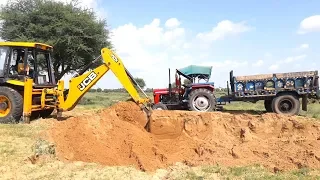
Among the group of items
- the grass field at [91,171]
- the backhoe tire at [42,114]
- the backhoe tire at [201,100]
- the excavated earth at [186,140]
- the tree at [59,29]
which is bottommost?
the grass field at [91,171]

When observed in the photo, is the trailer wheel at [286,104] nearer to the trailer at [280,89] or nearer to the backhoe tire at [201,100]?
the trailer at [280,89]

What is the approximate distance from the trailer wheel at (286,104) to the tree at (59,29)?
42.4 feet

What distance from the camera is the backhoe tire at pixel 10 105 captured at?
11.1m

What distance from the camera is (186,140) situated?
9.22m

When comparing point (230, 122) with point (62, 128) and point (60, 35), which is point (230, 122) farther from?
point (60, 35)

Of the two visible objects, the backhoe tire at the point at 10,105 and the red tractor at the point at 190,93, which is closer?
the backhoe tire at the point at 10,105

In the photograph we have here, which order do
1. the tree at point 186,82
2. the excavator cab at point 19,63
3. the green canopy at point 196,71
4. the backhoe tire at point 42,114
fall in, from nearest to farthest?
the excavator cab at point 19,63 → the backhoe tire at point 42,114 → the green canopy at point 196,71 → the tree at point 186,82

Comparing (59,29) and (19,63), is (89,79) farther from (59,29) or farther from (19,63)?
(59,29)

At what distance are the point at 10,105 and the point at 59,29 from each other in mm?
12242

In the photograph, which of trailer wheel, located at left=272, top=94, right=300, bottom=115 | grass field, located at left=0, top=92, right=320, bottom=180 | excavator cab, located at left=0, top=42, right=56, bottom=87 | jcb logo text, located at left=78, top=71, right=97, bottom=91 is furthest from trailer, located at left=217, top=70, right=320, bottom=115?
grass field, located at left=0, top=92, right=320, bottom=180

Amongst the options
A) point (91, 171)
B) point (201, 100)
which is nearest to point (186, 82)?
point (201, 100)

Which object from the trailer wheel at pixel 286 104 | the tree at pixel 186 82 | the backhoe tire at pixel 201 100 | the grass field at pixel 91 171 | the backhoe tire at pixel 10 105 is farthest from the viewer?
the tree at pixel 186 82

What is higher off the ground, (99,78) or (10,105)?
(99,78)

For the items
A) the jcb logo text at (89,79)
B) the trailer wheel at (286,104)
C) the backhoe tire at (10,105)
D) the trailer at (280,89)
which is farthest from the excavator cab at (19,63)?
the trailer wheel at (286,104)
